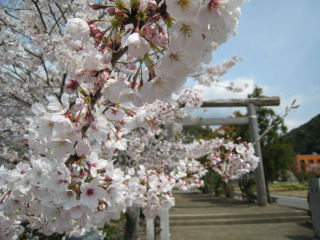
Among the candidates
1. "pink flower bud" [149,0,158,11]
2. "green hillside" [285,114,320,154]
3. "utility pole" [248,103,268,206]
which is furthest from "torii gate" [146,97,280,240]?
"green hillside" [285,114,320,154]

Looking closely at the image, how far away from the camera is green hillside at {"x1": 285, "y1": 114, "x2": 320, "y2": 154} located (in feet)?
139

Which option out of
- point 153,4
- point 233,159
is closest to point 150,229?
point 233,159

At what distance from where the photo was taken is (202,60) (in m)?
0.77

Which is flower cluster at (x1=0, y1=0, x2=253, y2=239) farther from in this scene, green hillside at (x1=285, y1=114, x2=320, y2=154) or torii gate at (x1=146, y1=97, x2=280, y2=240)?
green hillside at (x1=285, y1=114, x2=320, y2=154)

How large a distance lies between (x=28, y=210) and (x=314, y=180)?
5.10 meters

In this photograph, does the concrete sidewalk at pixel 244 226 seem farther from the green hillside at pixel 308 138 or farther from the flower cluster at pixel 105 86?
the green hillside at pixel 308 138

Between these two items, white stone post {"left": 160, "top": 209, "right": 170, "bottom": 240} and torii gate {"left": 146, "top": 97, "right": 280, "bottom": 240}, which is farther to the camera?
torii gate {"left": 146, "top": 97, "right": 280, "bottom": 240}

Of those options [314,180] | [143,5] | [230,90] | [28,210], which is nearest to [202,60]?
[143,5]

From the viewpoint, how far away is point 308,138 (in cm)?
4469

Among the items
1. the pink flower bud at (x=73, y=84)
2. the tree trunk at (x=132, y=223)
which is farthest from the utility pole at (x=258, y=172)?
the pink flower bud at (x=73, y=84)

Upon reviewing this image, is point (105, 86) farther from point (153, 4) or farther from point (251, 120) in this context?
point (251, 120)

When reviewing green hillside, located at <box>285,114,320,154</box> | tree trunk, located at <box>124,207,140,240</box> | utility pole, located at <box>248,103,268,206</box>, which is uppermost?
green hillside, located at <box>285,114,320,154</box>

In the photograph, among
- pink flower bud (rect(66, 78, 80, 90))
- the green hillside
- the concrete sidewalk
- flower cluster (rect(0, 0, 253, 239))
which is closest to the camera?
flower cluster (rect(0, 0, 253, 239))

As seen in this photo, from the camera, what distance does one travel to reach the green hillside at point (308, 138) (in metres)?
42.3
